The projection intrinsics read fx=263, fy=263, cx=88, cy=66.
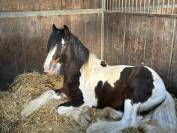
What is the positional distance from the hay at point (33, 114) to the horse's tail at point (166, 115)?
25cm

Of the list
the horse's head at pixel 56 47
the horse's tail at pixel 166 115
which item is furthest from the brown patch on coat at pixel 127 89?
the horse's head at pixel 56 47

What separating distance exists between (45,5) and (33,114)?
1715mm

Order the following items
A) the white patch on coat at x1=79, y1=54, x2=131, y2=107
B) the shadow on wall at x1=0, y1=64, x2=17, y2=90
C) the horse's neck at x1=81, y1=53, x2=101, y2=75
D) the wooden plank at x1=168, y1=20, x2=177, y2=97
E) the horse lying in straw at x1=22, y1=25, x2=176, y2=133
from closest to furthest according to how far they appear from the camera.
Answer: the horse lying in straw at x1=22, y1=25, x2=176, y2=133
the white patch on coat at x1=79, y1=54, x2=131, y2=107
the horse's neck at x1=81, y1=53, x2=101, y2=75
the wooden plank at x1=168, y1=20, x2=177, y2=97
the shadow on wall at x1=0, y1=64, x2=17, y2=90

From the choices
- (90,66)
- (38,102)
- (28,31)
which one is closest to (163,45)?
(90,66)

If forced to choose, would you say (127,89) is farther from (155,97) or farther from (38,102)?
(38,102)

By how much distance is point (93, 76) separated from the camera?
3.00 metres

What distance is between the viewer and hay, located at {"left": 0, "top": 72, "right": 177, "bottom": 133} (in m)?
2.74

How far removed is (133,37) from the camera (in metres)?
3.83

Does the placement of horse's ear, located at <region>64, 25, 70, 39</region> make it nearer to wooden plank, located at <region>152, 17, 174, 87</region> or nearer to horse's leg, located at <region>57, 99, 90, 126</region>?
horse's leg, located at <region>57, 99, 90, 126</region>

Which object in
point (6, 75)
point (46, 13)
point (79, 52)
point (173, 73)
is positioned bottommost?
point (6, 75)

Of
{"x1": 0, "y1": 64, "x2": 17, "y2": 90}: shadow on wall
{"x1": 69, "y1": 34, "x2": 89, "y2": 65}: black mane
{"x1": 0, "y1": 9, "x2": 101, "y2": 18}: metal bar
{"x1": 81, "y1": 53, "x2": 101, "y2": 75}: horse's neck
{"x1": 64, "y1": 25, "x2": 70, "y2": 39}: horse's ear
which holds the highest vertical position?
{"x1": 0, "y1": 9, "x2": 101, "y2": 18}: metal bar

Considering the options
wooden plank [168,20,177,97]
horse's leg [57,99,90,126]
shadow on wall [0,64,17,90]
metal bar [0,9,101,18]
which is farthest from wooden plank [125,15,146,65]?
shadow on wall [0,64,17,90]

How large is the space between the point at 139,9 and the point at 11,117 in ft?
7.75

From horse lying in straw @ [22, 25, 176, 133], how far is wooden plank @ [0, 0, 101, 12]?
1.01 meters
